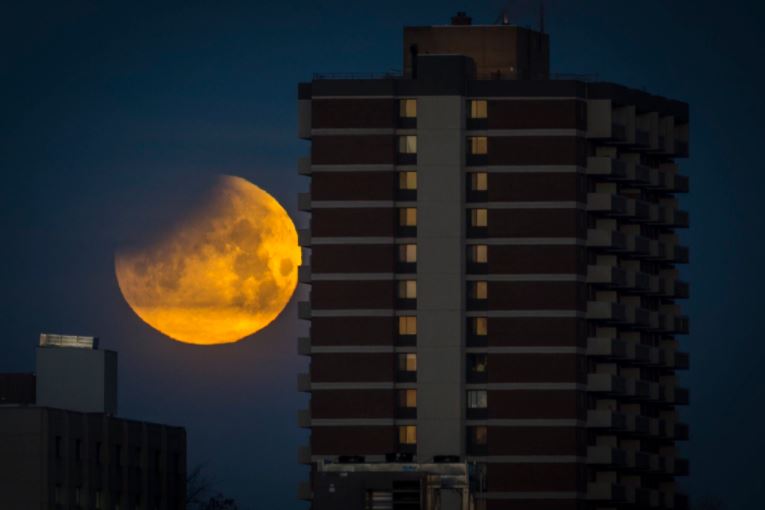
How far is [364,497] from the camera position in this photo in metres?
197

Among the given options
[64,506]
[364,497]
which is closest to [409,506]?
[364,497]

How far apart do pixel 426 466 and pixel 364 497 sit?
4.84m

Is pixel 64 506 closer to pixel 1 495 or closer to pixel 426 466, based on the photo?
pixel 1 495

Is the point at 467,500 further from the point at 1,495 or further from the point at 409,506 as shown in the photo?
the point at 1,495

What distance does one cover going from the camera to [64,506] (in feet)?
650

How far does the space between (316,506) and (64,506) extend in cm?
1720

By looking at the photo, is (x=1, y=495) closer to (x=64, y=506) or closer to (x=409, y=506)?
(x=64, y=506)

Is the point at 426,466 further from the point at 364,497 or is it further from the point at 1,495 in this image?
the point at 1,495

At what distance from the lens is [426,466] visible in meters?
198

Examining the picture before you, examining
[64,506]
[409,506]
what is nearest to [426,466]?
[409,506]

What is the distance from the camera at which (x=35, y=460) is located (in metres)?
195

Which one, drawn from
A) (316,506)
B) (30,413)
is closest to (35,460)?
(30,413)

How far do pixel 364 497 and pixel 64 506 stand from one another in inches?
810

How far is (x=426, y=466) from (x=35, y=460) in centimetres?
2648
